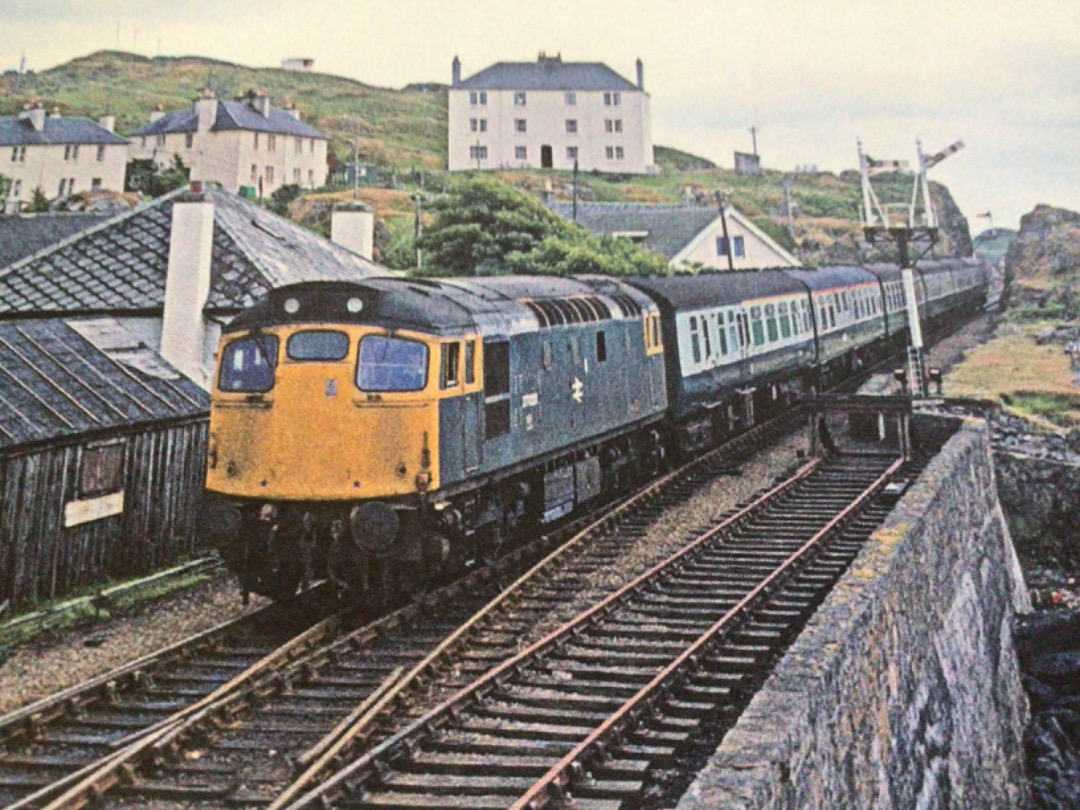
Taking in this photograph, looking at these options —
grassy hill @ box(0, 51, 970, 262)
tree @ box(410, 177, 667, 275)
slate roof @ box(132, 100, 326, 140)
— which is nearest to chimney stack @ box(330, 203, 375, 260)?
tree @ box(410, 177, 667, 275)

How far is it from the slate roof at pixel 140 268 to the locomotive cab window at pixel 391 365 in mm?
6963

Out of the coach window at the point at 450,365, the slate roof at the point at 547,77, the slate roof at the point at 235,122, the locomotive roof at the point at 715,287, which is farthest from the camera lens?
the slate roof at the point at 547,77

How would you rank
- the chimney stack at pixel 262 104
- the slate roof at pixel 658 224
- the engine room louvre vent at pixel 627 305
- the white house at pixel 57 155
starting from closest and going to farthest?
the engine room louvre vent at pixel 627 305 < the slate roof at pixel 658 224 < the white house at pixel 57 155 < the chimney stack at pixel 262 104

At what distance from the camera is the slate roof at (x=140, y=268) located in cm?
1753

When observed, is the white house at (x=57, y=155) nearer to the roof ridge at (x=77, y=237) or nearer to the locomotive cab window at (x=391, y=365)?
the roof ridge at (x=77, y=237)

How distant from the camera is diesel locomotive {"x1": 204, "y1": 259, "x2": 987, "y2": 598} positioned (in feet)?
33.9

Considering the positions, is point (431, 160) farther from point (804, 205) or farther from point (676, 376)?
point (676, 376)

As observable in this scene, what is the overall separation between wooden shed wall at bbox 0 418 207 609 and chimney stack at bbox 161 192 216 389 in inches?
133

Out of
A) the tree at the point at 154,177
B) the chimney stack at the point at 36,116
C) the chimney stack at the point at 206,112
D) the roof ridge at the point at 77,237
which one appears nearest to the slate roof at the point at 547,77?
the chimney stack at the point at 206,112

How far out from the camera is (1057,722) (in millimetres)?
17438

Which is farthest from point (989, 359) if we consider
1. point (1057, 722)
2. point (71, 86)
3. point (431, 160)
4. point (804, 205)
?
point (71, 86)

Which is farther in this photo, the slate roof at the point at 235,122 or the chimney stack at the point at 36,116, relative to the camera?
the slate roof at the point at 235,122

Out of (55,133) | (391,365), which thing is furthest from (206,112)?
(391,365)

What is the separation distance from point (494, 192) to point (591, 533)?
23656mm
